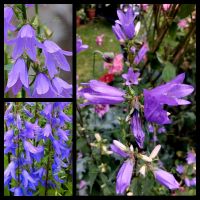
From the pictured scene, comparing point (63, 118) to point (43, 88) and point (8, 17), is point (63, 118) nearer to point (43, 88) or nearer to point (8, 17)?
point (43, 88)

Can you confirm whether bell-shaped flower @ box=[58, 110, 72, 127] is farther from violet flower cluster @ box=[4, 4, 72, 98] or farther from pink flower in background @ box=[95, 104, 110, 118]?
pink flower in background @ box=[95, 104, 110, 118]

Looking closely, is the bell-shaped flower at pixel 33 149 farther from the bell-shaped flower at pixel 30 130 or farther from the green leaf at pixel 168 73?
the green leaf at pixel 168 73

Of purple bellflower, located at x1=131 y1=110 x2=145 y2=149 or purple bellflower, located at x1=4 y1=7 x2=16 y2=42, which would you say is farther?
purple bellflower, located at x1=4 y1=7 x2=16 y2=42

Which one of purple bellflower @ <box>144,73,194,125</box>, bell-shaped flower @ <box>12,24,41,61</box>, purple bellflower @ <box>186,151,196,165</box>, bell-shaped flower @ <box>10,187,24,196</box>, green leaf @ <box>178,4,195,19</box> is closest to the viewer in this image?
purple bellflower @ <box>144,73,194,125</box>

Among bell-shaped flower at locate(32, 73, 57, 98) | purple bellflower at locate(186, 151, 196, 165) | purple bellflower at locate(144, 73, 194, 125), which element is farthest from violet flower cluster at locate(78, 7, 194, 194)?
purple bellflower at locate(186, 151, 196, 165)

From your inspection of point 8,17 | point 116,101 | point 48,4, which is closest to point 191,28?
point 48,4

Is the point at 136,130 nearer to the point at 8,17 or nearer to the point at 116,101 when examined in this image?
the point at 116,101
